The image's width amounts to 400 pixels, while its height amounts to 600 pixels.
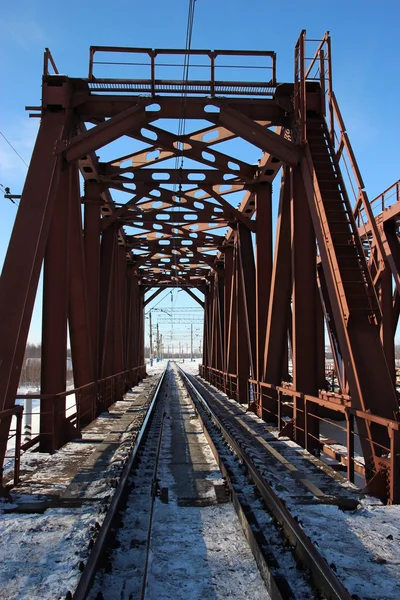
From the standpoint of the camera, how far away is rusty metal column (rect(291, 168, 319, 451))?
9492 mm

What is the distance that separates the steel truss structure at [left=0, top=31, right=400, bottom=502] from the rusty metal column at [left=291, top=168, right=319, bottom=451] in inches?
1.0

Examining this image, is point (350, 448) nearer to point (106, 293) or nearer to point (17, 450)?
point (17, 450)

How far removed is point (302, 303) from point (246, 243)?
24.3ft

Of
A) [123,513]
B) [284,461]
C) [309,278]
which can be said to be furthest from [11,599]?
[309,278]

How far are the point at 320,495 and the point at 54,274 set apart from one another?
6.16 m

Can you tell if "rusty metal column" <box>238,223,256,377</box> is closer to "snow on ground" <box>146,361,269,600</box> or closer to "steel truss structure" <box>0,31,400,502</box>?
"steel truss structure" <box>0,31,400,502</box>

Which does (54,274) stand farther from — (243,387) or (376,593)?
(243,387)

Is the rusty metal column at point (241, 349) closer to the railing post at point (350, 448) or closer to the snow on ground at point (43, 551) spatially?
the railing post at point (350, 448)

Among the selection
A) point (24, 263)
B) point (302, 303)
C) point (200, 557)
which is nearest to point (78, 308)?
point (24, 263)

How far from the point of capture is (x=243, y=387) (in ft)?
56.2

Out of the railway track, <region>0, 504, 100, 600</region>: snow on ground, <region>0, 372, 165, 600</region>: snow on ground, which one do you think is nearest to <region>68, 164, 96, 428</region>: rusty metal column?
<region>0, 372, 165, 600</region>: snow on ground

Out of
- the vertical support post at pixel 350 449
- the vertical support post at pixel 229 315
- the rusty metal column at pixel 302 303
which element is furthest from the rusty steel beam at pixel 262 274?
the vertical support post at pixel 350 449

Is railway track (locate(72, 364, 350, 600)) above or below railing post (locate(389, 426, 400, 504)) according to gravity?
below

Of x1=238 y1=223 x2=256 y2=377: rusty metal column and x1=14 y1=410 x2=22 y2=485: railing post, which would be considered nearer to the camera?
x1=14 y1=410 x2=22 y2=485: railing post
